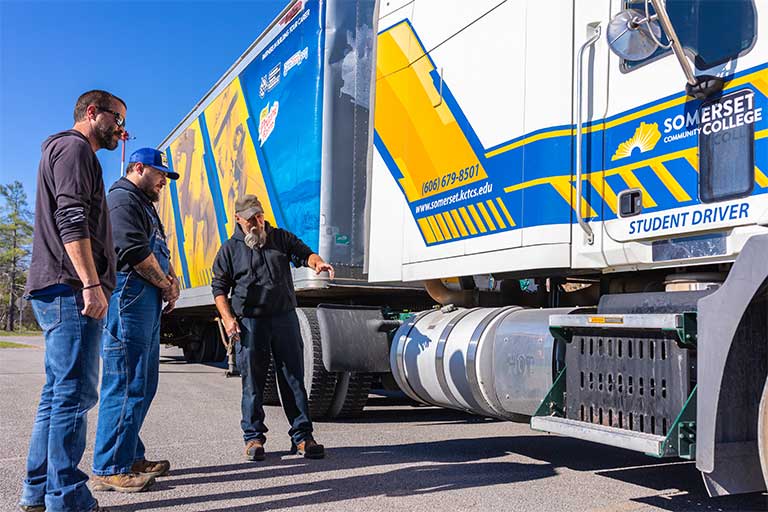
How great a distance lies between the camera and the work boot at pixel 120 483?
3.87 m

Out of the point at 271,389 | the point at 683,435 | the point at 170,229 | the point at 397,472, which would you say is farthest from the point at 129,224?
the point at 170,229

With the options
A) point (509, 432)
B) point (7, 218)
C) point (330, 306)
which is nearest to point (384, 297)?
point (330, 306)

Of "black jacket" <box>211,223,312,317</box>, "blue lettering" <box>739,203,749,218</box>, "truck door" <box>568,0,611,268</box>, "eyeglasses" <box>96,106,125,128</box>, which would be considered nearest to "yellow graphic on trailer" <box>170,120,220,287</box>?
"black jacket" <box>211,223,312,317</box>

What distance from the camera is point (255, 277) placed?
4887 millimetres

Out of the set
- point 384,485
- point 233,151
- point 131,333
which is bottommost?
point 384,485

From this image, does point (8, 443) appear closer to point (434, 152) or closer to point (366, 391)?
point (366, 391)

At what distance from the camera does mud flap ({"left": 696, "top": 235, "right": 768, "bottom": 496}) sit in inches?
111

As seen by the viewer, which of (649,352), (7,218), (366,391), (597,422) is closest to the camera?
(649,352)

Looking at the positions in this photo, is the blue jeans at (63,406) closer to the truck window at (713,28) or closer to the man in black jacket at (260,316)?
the man in black jacket at (260,316)

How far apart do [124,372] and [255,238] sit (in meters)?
1.34

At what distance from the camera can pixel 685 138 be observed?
3287 mm

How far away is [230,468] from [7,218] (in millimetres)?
51107

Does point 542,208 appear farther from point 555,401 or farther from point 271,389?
point 271,389

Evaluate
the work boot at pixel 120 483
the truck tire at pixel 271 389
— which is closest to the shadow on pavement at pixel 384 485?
the work boot at pixel 120 483
